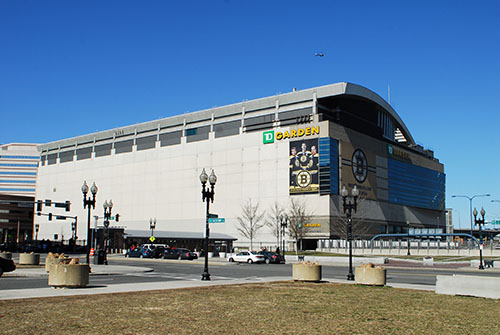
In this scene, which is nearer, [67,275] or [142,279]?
[67,275]

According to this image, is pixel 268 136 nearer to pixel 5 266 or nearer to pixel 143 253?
pixel 143 253

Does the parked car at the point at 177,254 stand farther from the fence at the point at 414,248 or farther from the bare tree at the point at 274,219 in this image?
the bare tree at the point at 274,219

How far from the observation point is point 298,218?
306 ft

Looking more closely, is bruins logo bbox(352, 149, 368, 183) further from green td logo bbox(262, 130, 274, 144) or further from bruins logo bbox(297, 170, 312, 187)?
green td logo bbox(262, 130, 274, 144)

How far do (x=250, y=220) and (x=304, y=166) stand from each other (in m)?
15.4

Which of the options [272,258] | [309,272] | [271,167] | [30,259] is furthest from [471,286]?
[271,167]

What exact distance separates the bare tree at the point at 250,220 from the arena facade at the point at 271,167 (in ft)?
3.55

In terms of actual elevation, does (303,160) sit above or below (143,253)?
above

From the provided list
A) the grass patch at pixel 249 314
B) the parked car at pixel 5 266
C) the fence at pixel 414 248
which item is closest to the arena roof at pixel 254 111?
the fence at pixel 414 248

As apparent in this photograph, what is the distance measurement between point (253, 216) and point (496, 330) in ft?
292

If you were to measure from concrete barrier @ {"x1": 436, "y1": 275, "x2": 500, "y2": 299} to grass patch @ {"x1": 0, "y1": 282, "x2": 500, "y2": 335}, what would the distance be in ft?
2.67

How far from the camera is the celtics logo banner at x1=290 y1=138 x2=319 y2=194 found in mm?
95875

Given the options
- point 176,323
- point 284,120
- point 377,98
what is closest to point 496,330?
point 176,323

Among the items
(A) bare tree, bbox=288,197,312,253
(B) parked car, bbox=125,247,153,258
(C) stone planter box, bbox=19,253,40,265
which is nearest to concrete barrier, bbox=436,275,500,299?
(C) stone planter box, bbox=19,253,40,265
